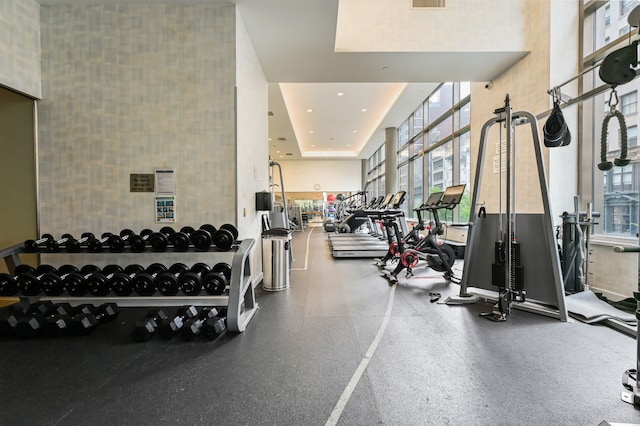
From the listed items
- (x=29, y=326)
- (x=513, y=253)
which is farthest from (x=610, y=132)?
(x=29, y=326)

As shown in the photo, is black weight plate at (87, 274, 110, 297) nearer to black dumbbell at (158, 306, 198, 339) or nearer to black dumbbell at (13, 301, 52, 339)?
black dumbbell at (13, 301, 52, 339)

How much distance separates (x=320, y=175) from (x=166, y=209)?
1463 centimetres

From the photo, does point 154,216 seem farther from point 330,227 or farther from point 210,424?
point 330,227

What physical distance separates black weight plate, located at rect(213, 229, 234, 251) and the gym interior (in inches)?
1.2

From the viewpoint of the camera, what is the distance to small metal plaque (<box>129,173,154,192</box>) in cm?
315

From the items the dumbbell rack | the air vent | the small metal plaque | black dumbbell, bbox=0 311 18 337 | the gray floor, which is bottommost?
the gray floor

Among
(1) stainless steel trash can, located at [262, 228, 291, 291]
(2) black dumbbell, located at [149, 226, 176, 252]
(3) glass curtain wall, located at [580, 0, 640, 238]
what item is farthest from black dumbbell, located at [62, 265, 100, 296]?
(3) glass curtain wall, located at [580, 0, 640, 238]

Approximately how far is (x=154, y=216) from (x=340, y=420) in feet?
9.08

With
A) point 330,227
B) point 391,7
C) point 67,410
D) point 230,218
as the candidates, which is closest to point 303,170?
point 330,227

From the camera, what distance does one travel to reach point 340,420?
138cm

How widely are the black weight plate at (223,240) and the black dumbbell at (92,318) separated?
1.09 m

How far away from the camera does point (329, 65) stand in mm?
4504

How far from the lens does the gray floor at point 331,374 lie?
1432mm

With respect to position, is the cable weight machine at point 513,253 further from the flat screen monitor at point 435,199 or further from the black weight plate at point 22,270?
the black weight plate at point 22,270
